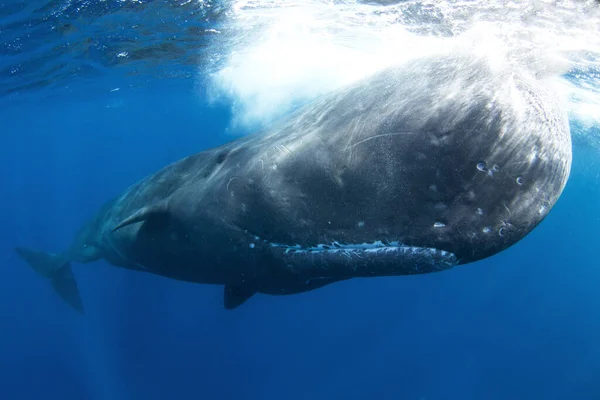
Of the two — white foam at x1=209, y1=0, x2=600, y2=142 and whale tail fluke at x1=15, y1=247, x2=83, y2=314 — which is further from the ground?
white foam at x1=209, y1=0, x2=600, y2=142

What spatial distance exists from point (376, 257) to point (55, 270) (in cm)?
1552

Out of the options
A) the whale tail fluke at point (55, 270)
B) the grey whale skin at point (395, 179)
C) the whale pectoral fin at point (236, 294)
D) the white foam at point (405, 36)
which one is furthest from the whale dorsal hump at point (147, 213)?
the whale tail fluke at point (55, 270)

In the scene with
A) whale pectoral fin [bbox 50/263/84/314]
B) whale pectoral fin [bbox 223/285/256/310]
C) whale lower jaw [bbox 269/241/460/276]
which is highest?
whale lower jaw [bbox 269/241/460/276]

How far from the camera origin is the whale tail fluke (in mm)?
15008

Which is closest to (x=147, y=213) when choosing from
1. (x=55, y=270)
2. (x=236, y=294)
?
(x=236, y=294)

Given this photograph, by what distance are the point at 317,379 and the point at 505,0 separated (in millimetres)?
33833

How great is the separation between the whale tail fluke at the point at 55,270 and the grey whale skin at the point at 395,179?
1290 cm

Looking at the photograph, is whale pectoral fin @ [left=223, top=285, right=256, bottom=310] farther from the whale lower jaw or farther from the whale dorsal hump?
the whale lower jaw

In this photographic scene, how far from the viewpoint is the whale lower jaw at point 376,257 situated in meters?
2.84

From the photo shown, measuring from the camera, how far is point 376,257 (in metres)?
3.05

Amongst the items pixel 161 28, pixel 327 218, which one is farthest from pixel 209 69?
pixel 327 218

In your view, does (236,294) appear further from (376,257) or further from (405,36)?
(405,36)

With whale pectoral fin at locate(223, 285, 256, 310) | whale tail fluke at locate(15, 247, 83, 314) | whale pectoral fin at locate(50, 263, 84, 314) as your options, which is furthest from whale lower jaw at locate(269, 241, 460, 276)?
whale pectoral fin at locate(50, 263, 84, 314)

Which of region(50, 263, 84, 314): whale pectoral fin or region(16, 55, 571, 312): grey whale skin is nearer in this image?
region(16, 55, 571, 312): grey whale skin
